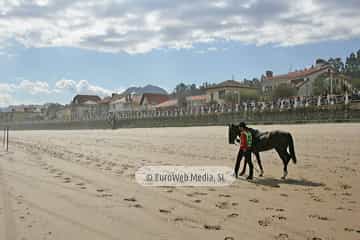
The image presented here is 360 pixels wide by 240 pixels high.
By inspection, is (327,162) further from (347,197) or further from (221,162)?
(347,197)

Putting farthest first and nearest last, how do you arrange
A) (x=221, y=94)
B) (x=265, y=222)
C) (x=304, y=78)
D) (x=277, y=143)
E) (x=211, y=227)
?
1. (x=221, y=94)
2. (x=304, y=78)
3. (x=277, y=143)
4. (x=265, y=222)
5. (x=211, y=227)

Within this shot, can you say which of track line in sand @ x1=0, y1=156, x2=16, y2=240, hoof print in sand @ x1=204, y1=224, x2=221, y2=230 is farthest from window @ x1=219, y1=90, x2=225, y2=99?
hoof print in sand @ x1=204, y1=224, x2=221, y2=230

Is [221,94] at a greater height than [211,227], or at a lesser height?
greater

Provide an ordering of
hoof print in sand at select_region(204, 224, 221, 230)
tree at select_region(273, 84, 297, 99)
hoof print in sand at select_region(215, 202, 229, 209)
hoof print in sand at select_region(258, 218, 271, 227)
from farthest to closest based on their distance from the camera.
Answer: tree at select_region(273, 84, 297, 99) < hoof print in sand at select_region(215, 202, 229, 209) < hoof print in sand at select_region(258, 218, 271, 227) < hoof print in sand at select_region(204, 224, 221, 230)

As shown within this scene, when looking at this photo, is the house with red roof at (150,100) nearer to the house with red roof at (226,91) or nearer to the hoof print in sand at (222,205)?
the house with red roof at (226,91)

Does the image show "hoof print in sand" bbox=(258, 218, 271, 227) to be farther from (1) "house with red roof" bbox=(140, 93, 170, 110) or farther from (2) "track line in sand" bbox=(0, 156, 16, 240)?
(1) "house with red roof" bbox=(140, 93, 170, 110)

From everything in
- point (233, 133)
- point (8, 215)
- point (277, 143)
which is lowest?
point (8, 215)

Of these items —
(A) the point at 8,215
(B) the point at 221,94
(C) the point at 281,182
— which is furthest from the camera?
(B) the point at 221,94

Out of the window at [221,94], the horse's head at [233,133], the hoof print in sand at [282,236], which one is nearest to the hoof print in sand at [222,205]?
the hoof print in sand at [282,236]

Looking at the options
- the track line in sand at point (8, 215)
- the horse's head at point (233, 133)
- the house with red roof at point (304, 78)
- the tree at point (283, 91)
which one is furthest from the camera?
the house with red roof at point (304, 78)

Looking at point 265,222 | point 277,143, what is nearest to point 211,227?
point 265,222

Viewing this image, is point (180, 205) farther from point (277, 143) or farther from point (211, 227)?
point (277, 143)

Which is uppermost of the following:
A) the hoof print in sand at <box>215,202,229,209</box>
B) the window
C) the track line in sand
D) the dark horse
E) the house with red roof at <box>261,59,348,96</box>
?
the house with red roof at <box>261,59,348,96</box>

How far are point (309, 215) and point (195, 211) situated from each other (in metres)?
2.05
